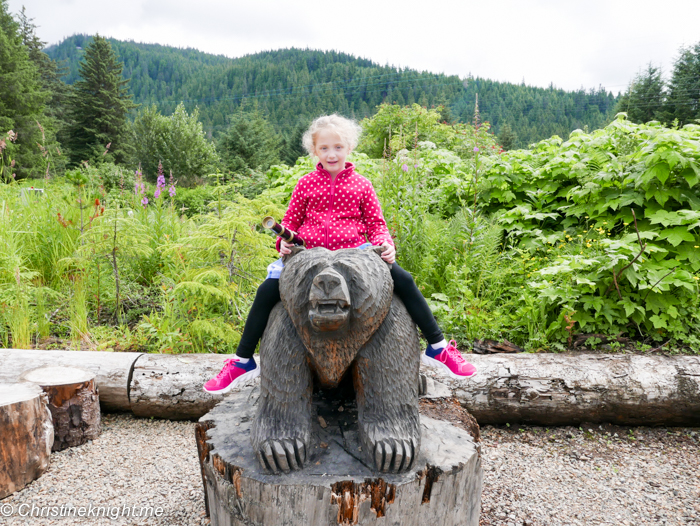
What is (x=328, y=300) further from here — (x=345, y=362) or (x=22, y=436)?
(x=22, y=436)

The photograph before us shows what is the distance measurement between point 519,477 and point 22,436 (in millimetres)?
2783

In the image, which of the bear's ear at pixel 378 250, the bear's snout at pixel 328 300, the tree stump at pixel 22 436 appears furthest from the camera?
the tree stump at pixel 22 436

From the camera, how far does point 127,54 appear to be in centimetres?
10581

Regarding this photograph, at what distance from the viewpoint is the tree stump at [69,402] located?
8.95 feet

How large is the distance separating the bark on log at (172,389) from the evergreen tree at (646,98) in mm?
23822

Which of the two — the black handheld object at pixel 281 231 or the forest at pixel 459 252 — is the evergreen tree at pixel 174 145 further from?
the black handheld object at pixel 281 231

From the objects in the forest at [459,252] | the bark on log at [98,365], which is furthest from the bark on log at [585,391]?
the bark on log at [98,365]

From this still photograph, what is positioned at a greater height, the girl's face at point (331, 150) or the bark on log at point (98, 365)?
the girl's face at point (331, 150)

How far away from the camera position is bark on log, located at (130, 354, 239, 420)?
3109 mm

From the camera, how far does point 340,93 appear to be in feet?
193

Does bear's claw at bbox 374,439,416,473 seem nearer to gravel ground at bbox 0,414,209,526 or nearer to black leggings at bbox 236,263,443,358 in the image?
black leggings at bbox 236,263,443,358

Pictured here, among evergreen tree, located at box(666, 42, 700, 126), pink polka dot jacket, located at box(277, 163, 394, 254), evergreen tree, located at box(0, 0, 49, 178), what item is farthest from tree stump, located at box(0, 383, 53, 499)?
evergreen tree, located at box(666, 42, 700, 126)

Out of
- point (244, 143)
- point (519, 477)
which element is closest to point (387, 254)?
point (519, 477)

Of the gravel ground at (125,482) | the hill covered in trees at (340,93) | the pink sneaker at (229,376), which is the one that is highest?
the hill covered in trees at (340,93)
